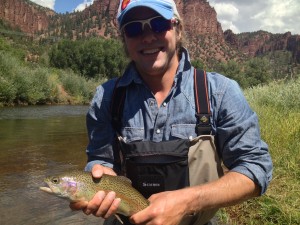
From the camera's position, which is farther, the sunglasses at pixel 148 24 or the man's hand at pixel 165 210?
the sunglasses at pixel 148 24

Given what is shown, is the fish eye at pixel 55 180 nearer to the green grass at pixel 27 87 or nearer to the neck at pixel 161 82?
the neck at pixel 161 82

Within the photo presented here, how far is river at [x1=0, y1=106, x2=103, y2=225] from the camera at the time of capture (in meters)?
6.68

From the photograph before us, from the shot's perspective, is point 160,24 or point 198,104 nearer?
point 198,104

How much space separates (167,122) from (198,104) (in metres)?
0.23

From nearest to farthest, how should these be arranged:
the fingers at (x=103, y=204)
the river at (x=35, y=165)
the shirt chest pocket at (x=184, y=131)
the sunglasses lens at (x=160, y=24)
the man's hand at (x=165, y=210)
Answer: the man's hand at (x=165, y=210) → the fingers at (x=103, y=204) → the shirt chest pocket at (x=184, y=131) → the sunglasses lens at (x=160, y=24) → the river at (x=35, y=165)

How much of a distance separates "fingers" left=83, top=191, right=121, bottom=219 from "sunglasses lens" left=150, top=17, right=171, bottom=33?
111 cm

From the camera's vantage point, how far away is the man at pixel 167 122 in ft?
6.68

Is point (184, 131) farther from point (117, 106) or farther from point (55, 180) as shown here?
point (55, 180)

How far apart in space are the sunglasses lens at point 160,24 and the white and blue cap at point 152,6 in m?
0.03

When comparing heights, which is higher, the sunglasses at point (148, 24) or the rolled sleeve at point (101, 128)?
the sunglasses at point (148, 24)

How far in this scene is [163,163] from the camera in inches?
87.3

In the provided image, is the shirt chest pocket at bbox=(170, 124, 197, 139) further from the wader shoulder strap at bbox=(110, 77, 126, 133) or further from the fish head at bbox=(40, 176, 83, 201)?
the fish head at bbox=(40, 176, 83, 201)

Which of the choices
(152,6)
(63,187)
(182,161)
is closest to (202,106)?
(182,161)

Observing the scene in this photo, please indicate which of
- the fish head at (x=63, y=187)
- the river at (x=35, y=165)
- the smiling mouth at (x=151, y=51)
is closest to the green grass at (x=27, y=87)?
the river at (x=35, y=165)
